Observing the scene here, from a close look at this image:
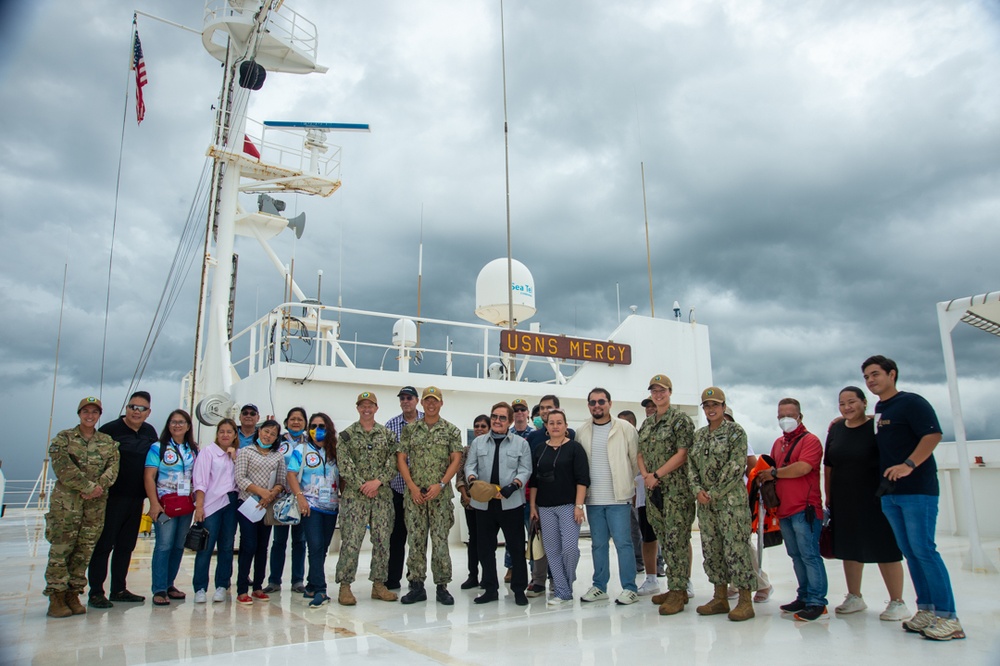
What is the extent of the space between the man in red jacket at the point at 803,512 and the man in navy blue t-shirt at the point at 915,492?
518mm

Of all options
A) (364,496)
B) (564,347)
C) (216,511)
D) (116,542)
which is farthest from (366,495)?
(564,347)

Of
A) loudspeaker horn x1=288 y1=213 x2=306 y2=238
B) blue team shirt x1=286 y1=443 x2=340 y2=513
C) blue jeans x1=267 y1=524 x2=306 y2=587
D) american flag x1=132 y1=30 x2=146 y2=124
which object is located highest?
american flag x1=132 y1=30 x2=146 y2=124

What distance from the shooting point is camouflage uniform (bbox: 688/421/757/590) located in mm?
4648

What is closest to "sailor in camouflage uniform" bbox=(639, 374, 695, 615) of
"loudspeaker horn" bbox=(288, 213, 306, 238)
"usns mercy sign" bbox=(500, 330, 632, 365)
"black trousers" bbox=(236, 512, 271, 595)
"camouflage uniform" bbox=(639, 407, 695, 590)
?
"camouflage uniform" bbox=(639, 407, 695, 590)

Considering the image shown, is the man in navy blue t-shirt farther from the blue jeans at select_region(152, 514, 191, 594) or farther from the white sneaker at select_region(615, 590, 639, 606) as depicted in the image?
the blue jeans at select_region(152, 514, 191, 594)

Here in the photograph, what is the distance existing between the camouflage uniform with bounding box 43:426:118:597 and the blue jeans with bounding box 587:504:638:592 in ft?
12.5

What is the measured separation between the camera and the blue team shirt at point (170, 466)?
5520 mm

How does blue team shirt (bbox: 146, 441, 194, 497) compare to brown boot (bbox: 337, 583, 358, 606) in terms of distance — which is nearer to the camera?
brown boot (bbox: 337, 583, 358, 606)

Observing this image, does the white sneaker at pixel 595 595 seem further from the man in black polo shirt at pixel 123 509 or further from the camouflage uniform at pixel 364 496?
the man in black polo shirt at pixel 123 509

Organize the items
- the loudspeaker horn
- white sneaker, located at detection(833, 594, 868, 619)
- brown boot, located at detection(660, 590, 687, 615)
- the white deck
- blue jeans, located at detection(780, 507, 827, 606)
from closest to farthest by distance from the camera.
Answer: the white deck < blue jeans, located at detection(780, 507, 827, 606) < white sneaker, located at detection(833, 594, 868, 619) < brown boot, located at detection(660, 590, 687, 615) < the loudspeaker horn

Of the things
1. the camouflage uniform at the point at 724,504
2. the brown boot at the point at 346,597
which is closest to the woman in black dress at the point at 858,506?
the camouflage uniform at the point at 724,504

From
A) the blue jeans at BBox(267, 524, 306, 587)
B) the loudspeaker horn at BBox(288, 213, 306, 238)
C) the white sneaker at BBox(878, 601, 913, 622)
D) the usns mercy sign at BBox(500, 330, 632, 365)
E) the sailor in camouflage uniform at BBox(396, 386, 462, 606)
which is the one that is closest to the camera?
the white sneaker at BBox(878, 601, 913, 622)

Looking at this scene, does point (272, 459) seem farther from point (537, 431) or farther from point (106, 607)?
point (537, 431)

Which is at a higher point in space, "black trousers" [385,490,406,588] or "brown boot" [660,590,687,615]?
"black trousers" [385,490,406,588]
